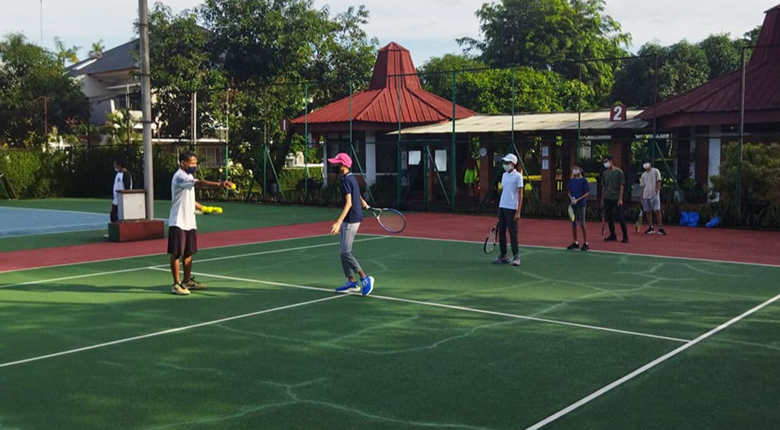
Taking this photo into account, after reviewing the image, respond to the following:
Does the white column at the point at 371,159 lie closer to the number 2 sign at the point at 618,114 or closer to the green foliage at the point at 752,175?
the number 2 sign at the point at 618,114

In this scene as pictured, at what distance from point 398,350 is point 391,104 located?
26.9m

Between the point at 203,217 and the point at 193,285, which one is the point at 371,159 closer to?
the point at 203,217

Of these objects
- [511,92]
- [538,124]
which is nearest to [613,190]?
[538,124]

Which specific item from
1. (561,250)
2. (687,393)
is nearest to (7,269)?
(561,250)

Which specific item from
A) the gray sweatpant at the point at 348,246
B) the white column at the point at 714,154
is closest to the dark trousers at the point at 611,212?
the gray sweatpant at the point at 348,246

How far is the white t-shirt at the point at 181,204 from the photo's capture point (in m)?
11.1

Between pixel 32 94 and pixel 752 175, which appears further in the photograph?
pixel 32 94

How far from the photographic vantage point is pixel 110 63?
61.8m

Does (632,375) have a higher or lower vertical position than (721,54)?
lower

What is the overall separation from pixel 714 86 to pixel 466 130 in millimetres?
8956

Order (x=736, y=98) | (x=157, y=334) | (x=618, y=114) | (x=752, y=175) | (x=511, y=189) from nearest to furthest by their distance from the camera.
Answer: (x=157, y=334) → (x=511, y=189) → (x=752, y=175) → (x=736, y=98) → (x=618, y=114)

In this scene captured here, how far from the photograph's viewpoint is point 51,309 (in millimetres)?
10312

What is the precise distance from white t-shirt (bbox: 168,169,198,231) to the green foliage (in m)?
15.8

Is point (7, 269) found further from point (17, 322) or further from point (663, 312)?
point (663, 312)
